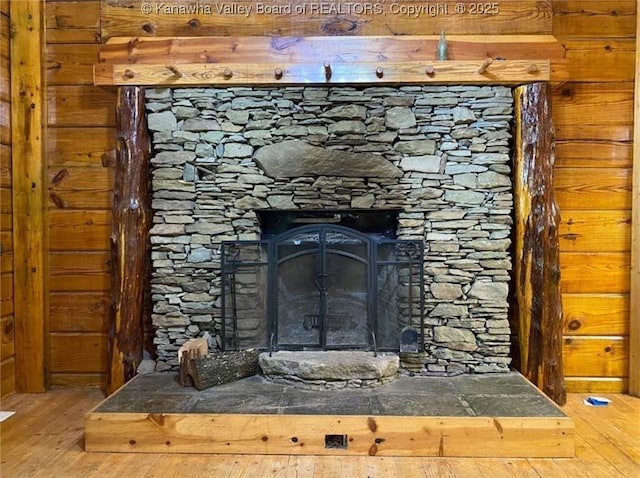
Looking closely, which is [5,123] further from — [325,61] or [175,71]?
[325,61]

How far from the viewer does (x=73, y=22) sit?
297cm

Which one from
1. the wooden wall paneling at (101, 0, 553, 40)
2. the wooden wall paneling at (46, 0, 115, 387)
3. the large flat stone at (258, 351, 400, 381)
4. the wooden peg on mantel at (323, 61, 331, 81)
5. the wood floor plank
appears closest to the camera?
the wood floor plank

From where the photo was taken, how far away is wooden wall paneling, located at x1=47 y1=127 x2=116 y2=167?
299 centimetres

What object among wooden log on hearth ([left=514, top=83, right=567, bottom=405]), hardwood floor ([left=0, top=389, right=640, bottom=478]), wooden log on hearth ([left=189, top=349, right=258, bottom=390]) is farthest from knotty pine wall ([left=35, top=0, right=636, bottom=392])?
wooden log on hearth ([left=189, top=349, right=258, bottom=390])

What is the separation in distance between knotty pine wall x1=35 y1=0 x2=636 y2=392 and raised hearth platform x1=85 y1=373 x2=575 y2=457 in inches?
36.6

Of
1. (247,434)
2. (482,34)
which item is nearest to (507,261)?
(482,34)

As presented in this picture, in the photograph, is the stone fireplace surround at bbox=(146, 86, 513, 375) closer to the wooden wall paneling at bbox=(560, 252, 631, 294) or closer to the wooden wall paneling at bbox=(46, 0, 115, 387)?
the wooden wall paneling at bbox=(46, 0, 115, 387)

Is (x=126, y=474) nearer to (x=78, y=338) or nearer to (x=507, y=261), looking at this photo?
(x=78, y=338)

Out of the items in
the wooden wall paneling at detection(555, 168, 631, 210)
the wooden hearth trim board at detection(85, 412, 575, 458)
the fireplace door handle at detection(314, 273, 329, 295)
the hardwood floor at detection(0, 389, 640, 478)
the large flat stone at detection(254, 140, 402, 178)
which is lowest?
the hardwood floor at detection(0, 389, 640, 478)

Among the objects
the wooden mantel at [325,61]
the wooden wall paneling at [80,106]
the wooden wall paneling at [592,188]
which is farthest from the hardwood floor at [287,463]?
the wooden mantel at [325,61]

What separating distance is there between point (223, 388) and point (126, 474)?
634 mm

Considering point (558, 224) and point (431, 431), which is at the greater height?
point (558, 224)

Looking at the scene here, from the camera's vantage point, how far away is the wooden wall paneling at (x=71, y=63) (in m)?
2.98

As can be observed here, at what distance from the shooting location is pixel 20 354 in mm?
2984
